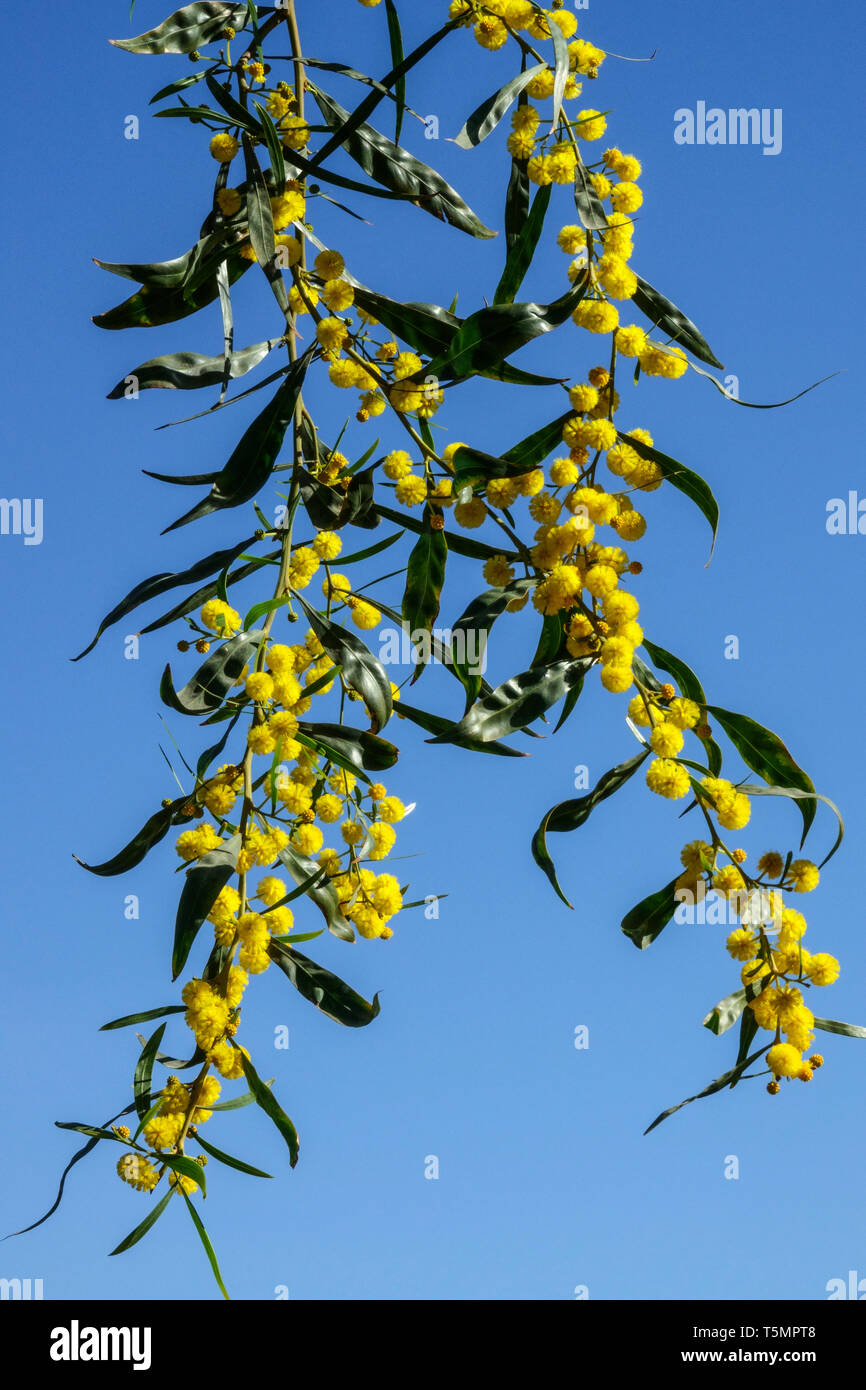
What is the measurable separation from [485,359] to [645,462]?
Answer: 27cm

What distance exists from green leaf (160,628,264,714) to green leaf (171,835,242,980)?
0.69 feet

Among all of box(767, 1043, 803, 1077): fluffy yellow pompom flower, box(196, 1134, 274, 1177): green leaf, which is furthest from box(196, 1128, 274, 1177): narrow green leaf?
box(767, 1043, 803, 1077): fluffy yellow pompom flower

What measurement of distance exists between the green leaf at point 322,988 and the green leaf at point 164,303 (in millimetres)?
1037

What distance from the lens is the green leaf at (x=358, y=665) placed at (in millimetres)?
1811

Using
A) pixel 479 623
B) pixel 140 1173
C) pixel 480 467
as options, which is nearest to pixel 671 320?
pixel 480 467

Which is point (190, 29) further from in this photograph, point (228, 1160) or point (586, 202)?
point (228, 1160)

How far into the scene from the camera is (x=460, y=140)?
6.13ft

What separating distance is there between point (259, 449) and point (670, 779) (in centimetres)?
79

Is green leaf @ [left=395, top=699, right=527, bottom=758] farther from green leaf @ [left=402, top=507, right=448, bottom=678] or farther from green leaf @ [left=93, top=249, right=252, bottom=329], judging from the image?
green leaf @ [left=93, top=249, right=252, bottom=329]

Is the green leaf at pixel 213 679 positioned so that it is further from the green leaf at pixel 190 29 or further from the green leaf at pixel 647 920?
the green leaf at pixel 190 29

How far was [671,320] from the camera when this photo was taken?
1.94 meters

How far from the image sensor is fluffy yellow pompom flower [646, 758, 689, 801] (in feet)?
5.34

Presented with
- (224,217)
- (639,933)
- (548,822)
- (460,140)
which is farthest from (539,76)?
(639,933)

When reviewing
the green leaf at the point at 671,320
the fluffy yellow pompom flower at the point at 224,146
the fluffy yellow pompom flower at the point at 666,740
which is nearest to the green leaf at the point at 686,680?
the fluffy yellow pompom flower at the point at 666,740
